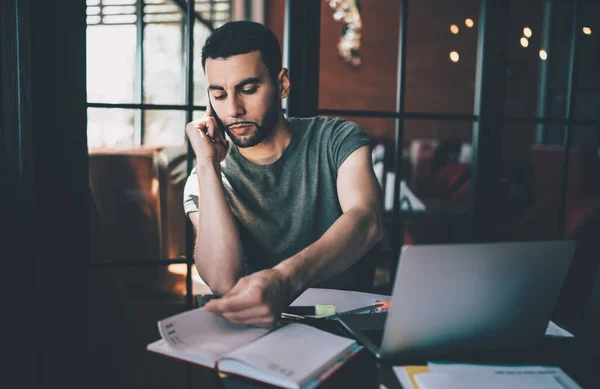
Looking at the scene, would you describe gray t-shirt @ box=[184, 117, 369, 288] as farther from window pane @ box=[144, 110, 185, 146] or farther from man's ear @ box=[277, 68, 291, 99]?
window pane @ box=[144, 110, 185, 146]

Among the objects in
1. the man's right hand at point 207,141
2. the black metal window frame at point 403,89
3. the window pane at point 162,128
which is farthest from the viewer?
the window pane at point 162,128

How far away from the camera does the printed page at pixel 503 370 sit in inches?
34.2

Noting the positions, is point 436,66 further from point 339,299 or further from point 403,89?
point 339,299

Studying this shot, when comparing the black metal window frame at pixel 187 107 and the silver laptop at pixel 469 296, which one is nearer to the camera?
the silver laptop at pixel 469 296

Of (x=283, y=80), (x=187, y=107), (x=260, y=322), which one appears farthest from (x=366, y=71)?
(x=260, y=322)

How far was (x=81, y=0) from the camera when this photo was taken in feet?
6.15

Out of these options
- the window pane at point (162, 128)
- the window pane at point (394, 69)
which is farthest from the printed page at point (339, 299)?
the window pane at point (394, 69)

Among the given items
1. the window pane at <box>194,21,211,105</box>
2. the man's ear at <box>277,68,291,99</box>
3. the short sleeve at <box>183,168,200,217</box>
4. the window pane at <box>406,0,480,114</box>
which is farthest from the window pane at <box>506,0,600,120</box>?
the short sleeve at <box>183,168,200,217</box>

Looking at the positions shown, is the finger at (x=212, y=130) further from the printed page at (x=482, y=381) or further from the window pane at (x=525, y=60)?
the window pane at (x=525, y=60)

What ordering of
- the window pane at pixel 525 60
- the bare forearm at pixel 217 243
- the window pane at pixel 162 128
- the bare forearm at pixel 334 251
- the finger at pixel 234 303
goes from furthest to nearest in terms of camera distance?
1. the window pane at pixel 525 60
2. the window pane at pixel 162 128
3. the bare forearm at pixel 217 243
4. the bare forearm at pixel 334 251
5. the finger at pixel 234 303

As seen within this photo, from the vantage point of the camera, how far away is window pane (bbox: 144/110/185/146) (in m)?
3.57

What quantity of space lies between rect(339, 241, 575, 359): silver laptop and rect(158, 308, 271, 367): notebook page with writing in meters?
0.23

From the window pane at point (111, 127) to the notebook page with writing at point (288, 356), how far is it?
1351 mm

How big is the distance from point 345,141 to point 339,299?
596 millimetres
